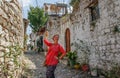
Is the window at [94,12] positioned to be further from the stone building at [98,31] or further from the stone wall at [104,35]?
the stone wall at [104,35]

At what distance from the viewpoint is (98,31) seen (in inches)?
312

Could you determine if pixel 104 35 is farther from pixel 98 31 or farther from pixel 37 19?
pixel 37 19

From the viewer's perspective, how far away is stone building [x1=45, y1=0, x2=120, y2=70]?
6586 millimetres

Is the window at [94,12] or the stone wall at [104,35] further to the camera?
the window at [94,12]

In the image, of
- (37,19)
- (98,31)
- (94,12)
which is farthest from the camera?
(37,19)

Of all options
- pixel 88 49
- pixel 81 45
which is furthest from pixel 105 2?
pixel 81 45

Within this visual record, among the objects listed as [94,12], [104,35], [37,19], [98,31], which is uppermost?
[37,19]

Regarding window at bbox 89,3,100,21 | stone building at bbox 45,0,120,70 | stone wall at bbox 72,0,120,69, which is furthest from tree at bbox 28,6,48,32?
window at bbox 89,3,100,21

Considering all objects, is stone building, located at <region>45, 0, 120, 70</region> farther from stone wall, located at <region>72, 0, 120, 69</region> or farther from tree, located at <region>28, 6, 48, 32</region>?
tree, located at <region>28, 6, 48, 32</region>

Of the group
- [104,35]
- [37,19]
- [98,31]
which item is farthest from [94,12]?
[37,19]

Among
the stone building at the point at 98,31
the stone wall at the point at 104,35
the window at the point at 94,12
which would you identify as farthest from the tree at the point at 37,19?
the window at the point at 94,12

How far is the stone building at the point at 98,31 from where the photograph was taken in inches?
259

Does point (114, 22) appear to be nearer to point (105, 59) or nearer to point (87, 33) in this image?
point (105, 59)

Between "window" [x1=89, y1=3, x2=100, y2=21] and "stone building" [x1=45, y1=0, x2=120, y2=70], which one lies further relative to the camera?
"window" [x1=89, y1=3, x2=100, y2=21]
